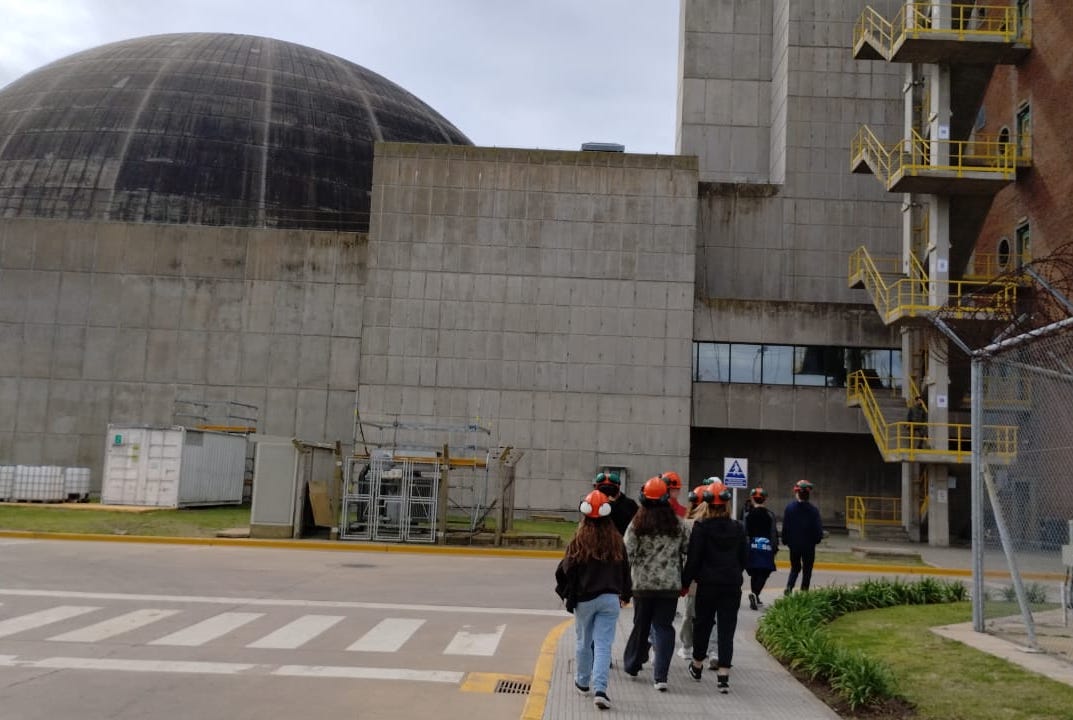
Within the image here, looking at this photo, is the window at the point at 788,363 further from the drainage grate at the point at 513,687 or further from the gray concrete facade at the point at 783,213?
the drainage grate at the point at 513,687

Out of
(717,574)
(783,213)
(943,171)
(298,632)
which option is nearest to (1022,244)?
(943,171)

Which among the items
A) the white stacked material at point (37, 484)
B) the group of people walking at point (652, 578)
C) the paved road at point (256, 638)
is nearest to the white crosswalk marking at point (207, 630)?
the paved road at point (256, 638)

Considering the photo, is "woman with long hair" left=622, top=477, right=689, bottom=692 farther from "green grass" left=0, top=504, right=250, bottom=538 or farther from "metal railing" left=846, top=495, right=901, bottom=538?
"metal railing" left=846, top=495, right=901, bottom=538

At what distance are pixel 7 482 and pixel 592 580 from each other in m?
29.9

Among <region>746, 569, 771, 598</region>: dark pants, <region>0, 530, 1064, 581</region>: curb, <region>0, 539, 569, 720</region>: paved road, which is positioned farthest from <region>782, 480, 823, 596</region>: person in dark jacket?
<region>0, 530, 1064, 581</region>: curb

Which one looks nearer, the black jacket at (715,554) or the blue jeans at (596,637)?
the blue jeans at (596,637)

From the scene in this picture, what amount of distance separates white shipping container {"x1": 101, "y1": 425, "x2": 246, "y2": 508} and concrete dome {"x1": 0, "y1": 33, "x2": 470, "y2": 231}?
51.1 feet

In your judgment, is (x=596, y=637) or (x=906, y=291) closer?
(x=596, y=637)

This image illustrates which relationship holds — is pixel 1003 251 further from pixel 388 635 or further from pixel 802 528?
pixel 388 635

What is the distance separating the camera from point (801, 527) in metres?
14.6

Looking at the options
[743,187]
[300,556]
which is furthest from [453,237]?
[300,556]

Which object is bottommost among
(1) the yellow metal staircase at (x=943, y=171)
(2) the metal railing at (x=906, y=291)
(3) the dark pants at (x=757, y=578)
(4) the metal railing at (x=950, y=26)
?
(3) the dark pants at (x=757, y=578)

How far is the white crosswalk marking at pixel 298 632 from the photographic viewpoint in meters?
10.8

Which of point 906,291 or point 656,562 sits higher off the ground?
point 906,291
